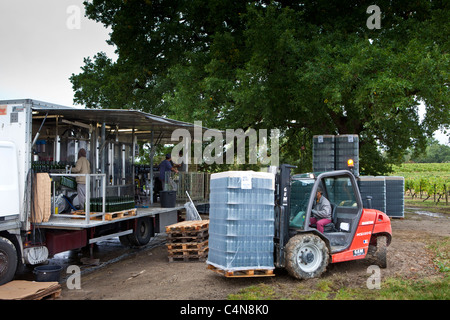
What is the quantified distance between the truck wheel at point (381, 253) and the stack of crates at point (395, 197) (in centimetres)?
1111

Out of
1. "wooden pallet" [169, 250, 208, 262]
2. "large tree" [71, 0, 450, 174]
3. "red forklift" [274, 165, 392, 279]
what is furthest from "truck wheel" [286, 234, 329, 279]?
"large tree" [71, 0, 450, 174]

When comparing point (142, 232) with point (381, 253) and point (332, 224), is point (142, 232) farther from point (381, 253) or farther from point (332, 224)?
point (381, 253)

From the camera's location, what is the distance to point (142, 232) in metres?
12.1

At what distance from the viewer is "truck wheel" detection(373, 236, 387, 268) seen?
8.92 m

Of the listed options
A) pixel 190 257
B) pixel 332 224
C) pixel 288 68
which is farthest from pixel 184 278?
pixel 288 68

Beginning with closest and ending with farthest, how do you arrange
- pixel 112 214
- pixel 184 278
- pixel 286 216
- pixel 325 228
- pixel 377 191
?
pixel 286 216
pixel 184 278
pixel 325 228
pixel 112 214
pixel 377 191

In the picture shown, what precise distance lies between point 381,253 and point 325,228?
60.8 inches

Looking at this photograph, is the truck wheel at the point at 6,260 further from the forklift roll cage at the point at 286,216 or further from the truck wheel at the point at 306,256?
the truck wheel at the point at 306,256

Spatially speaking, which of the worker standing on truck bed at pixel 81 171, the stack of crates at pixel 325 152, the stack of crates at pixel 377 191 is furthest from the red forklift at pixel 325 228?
the stack of crates at pixel 377 191

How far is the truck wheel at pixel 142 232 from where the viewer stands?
1175cm

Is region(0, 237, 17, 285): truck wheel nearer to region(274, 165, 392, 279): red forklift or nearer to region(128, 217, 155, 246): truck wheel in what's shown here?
region(128, 217, 155, 246): truck wheel
